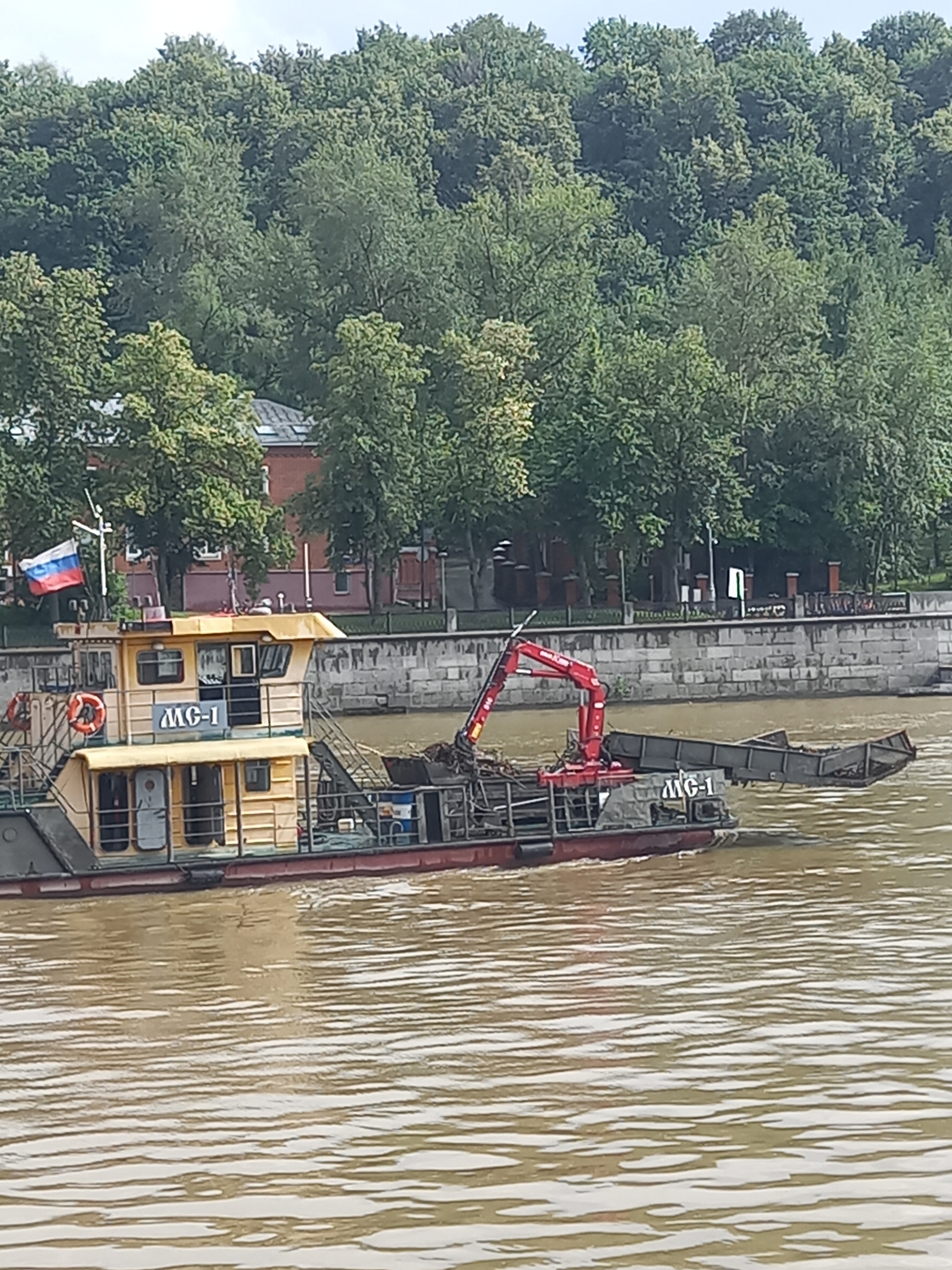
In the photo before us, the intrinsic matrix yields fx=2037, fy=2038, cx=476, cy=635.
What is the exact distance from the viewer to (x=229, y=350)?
93188 millimetres

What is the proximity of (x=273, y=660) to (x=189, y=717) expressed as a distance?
59.1 inches

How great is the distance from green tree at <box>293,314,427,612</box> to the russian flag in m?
→ 38.0

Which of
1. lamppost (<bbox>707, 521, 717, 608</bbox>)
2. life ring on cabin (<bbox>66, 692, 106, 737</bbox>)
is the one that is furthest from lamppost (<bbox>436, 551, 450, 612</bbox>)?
life ring on cabin (<bbox>66, 692, 106, 737</bbox>)

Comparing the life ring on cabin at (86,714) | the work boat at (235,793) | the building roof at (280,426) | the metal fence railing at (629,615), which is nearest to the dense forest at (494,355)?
the building roof at (280,426)

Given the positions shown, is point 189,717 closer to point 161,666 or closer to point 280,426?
point 161,666

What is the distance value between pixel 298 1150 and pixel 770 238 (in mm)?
83969

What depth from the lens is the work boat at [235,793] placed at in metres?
28.5

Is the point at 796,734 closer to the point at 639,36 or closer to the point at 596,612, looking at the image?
the point at 596,612

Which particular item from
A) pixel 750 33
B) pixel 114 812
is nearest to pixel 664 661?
pixel 114 812

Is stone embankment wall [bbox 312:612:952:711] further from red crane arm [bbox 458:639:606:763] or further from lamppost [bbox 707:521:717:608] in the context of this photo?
red crane arm [bbox 458:639:606:763]

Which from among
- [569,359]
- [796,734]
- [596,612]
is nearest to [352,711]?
[596,612]

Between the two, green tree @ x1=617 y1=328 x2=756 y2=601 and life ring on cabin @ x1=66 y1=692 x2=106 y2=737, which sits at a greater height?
green tree @ x1=617 y1=328 x2=756 y2=601

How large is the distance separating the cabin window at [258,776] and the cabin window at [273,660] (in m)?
1.26

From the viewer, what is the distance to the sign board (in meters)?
29.2
